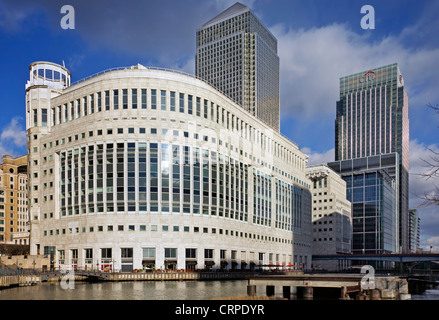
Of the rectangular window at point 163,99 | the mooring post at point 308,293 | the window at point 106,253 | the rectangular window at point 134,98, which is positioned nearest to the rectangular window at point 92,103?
the rectangular window at point 134,98

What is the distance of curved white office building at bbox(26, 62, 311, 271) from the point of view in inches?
4626

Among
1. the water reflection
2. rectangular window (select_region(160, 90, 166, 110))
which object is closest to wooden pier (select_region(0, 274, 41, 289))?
the water reflection

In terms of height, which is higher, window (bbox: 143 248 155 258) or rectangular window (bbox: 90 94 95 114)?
rectangular window (bbox: 90 94 95 114)

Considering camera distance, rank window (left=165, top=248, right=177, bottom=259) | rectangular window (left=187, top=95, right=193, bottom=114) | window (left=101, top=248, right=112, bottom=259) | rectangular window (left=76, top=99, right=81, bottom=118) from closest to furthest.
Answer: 1. window (left=101, top=248, right=112, bottom=259)
2. window (left=165, top=248, right=177, bottom=259)
3. rectangular window (left=187, top=95, right=193, bottom=114)
4. rectangular window (left=76, top=99, right=81, bottom=118)

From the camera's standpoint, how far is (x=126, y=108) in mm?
121500

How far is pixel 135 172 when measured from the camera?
118m

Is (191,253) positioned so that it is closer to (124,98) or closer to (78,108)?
(124,98)

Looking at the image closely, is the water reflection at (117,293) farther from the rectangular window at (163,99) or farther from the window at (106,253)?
the rectangular window at (163,99)

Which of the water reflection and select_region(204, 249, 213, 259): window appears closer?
the water reflection

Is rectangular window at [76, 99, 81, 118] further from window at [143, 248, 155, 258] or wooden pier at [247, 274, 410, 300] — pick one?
wooden pier at [247, 274, 410, 300]
